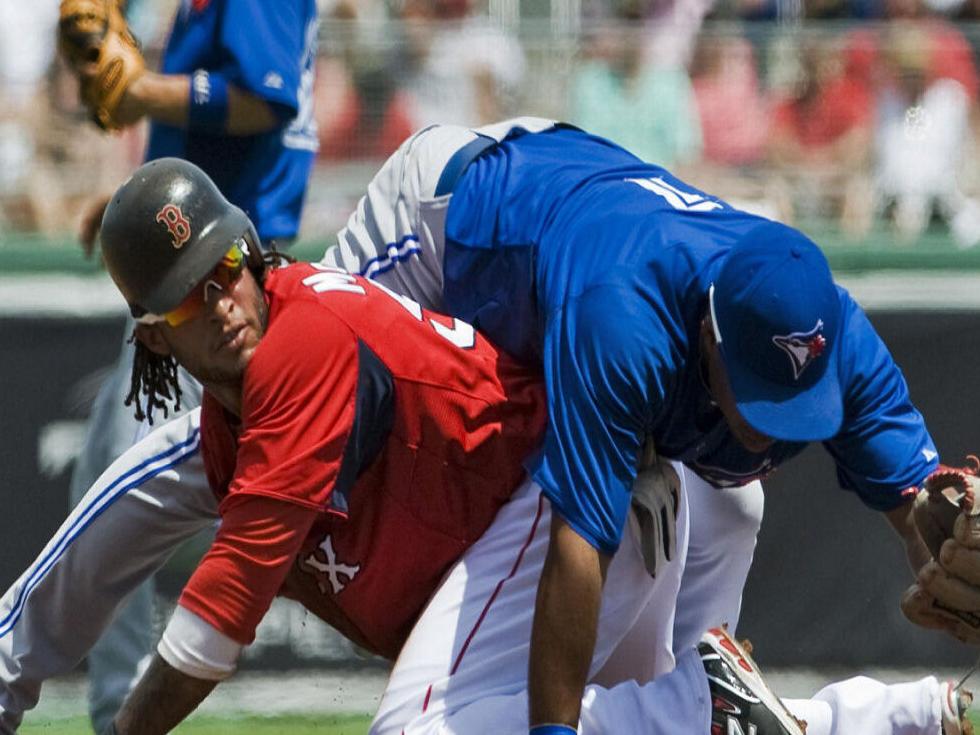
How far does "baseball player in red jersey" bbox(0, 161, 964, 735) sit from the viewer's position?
3498 millimetres

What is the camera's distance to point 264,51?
486 centimetres

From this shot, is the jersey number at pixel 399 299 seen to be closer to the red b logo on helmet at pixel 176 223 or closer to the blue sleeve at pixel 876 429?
the red b logo on helmet at pixel 176 223

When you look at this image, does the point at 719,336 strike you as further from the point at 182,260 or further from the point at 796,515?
the point at 796,515

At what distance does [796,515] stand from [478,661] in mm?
2580

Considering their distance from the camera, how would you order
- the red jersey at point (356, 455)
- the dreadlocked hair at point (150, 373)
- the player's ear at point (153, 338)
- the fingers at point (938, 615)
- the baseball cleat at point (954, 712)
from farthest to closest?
1. the baseball cleat at point (954, 712)
2. the dreadlocked hair at point (150, 373)
3. the fingers at point (938, 615)
4. the player's ear at point (153, 338)
5. the red jersey at point (356, 455)

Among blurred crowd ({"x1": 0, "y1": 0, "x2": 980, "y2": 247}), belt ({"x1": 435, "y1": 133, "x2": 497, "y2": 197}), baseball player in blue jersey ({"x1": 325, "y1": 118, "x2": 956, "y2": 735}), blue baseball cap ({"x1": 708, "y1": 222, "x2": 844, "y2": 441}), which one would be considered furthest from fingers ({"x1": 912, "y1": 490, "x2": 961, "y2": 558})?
blurred crowd ({"x1": 0, "y1": 0, "x2": 980, "y2": 247})

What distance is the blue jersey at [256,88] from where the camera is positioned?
4855mm

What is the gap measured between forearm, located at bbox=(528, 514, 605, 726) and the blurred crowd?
2.98m

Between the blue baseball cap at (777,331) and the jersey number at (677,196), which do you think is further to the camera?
the jersey number at (677,196)

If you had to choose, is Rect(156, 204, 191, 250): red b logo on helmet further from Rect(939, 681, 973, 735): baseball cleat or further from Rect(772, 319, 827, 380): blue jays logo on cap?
Rect(939, 681, 973, 735): baseball cleat

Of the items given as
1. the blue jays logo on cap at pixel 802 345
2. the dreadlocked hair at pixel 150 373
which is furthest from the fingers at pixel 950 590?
the dreadlocked hair at pixel 150 373

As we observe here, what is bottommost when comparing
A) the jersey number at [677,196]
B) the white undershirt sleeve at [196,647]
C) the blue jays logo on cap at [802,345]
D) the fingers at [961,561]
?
the white undershirt sleeve at [196,647]

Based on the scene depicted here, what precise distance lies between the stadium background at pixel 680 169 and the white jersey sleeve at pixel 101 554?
1595 millimetres

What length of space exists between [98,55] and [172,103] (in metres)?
0.25
